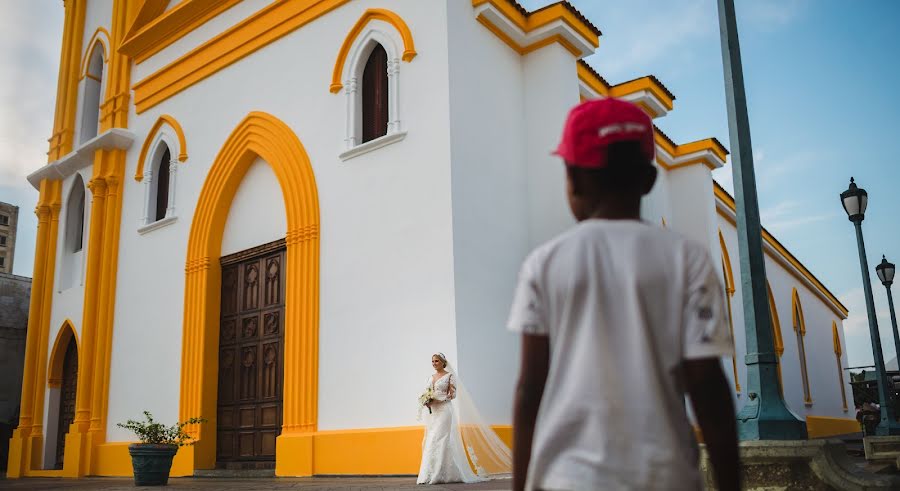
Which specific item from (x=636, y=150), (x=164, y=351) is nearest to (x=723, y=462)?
(x=636, y=150)

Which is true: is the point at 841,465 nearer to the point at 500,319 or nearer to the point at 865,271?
the point at 500,319

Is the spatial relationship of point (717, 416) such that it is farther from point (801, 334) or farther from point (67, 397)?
point (801, 334)

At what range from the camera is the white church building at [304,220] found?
402 inches

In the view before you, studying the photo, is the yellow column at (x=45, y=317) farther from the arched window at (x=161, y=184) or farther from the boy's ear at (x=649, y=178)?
the boy's ear at (x=649, y=178)

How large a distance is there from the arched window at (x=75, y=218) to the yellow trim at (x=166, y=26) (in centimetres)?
371

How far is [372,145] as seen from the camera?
10922 millimetres

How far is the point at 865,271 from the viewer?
1440cm

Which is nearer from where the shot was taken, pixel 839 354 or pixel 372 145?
pixel 372 145

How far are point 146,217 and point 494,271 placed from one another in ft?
26.4

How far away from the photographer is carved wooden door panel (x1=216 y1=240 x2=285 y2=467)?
1216cm

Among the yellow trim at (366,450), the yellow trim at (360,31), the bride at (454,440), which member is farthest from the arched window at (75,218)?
the bride at (454,440)

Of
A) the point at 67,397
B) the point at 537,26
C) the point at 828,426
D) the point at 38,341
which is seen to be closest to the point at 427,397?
the point at 537,26

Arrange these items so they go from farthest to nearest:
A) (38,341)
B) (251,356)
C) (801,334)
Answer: (801,334)
(38,341)
(251,356)

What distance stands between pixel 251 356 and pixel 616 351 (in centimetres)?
1185
